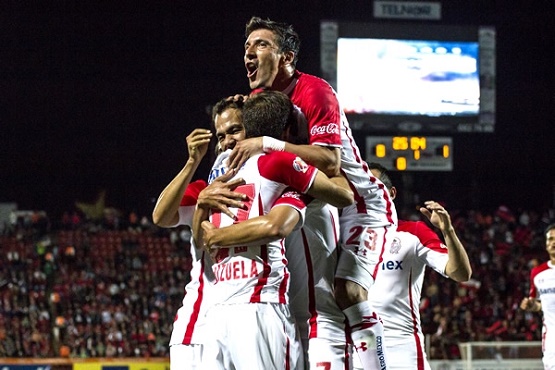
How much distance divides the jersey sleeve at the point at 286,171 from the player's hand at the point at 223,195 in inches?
5.4

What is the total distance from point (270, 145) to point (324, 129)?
62 centimetres

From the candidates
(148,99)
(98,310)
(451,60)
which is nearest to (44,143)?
(148,99)

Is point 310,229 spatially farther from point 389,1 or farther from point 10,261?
point 389,1

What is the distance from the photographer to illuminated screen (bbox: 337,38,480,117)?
853 inches

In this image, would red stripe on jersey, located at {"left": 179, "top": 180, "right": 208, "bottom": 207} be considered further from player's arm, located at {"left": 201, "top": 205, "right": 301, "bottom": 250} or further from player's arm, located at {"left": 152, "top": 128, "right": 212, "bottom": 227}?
player's arm, located at {"left": 201, "top": 205, "right": 301, "bottom": 250}

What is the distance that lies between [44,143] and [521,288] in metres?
16.7

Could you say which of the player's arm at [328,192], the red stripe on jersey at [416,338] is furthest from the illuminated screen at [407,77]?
the player's arm at [328,192]

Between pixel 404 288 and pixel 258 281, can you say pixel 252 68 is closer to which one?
pixel 258 281

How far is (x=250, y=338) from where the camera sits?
13.9ft

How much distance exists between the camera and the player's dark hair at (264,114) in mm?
4512

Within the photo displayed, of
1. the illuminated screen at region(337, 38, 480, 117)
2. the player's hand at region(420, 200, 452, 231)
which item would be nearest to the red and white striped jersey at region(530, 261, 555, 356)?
the player's hand at region(420, 200, 452, 231)

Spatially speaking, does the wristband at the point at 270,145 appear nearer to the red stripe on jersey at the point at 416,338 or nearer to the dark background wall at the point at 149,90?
the red stripe on jersey at the point at 416,338

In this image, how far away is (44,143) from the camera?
104ft

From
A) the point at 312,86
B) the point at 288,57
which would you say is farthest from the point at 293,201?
the point at 288,57
